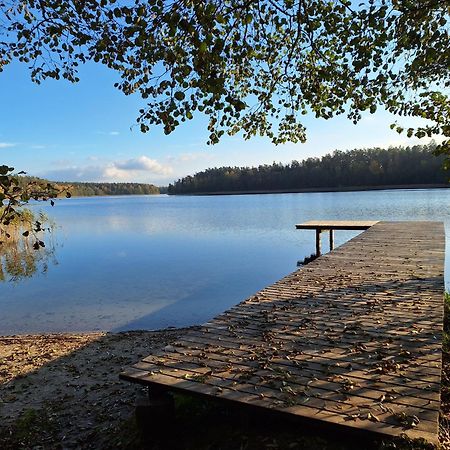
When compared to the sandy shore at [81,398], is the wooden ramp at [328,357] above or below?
above

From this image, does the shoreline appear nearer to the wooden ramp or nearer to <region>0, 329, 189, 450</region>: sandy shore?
the wooden ramp

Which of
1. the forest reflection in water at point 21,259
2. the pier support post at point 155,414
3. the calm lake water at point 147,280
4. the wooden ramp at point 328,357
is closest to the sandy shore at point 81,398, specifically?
the pier support post at point 155,414

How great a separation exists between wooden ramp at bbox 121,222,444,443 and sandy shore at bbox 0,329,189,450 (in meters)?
1.12

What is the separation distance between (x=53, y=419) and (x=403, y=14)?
5.98 m

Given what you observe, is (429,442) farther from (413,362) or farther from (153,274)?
(153,274)

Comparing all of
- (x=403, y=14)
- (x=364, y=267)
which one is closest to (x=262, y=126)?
(x=403, y=14)

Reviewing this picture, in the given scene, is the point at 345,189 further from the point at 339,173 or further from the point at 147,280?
the point at 147,280

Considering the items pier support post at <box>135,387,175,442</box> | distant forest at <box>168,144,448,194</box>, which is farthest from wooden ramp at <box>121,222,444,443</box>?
distant forest at <box>168,144,448,194</box>

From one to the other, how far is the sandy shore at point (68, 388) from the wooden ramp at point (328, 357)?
3.67ft

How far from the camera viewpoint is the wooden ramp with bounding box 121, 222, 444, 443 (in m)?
2.62

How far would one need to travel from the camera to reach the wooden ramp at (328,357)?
262 cm

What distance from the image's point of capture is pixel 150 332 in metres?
8.24

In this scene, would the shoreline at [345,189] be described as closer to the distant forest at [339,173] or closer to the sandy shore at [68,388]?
the distant forest at [339,173]

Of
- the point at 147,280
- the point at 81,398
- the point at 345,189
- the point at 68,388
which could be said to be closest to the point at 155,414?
the point at 81,398
